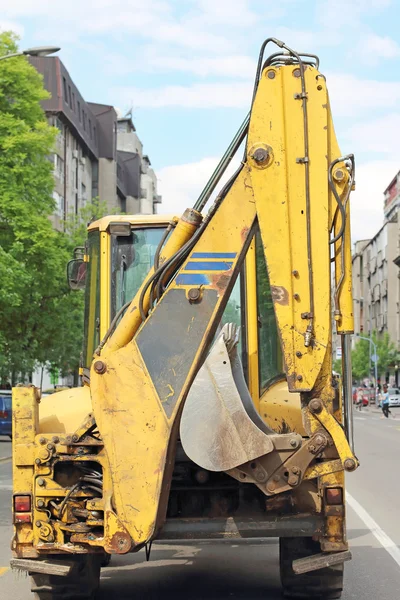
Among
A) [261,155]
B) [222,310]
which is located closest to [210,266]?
[222,310]

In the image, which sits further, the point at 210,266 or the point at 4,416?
the point at 4,416

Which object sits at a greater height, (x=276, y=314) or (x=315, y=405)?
(x=276, y=314)

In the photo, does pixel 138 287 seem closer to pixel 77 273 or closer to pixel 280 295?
pixel 77 273

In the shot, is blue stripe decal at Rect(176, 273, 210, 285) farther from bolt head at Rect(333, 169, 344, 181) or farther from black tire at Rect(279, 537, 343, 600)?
black tire at Rect(279, 537, 343, 600)

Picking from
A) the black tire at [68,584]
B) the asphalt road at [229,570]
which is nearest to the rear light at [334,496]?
the asphalt road at [229,570]

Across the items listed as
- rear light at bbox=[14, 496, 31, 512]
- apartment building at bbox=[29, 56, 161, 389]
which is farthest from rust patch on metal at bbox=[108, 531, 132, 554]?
apartment building at bbox=[29, 56, 161, 389]

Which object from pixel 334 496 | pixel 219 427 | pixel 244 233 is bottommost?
pixel 334 496

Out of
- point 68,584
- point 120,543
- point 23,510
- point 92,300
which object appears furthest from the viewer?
point 92,300

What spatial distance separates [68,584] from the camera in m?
7.59

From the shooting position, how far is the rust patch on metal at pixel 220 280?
6.53 metres

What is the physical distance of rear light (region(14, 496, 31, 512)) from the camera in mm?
6895

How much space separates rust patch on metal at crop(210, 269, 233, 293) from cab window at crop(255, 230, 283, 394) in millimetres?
1307

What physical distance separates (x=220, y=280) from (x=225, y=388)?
26.6 inches

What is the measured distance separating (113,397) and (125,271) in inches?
88.4
